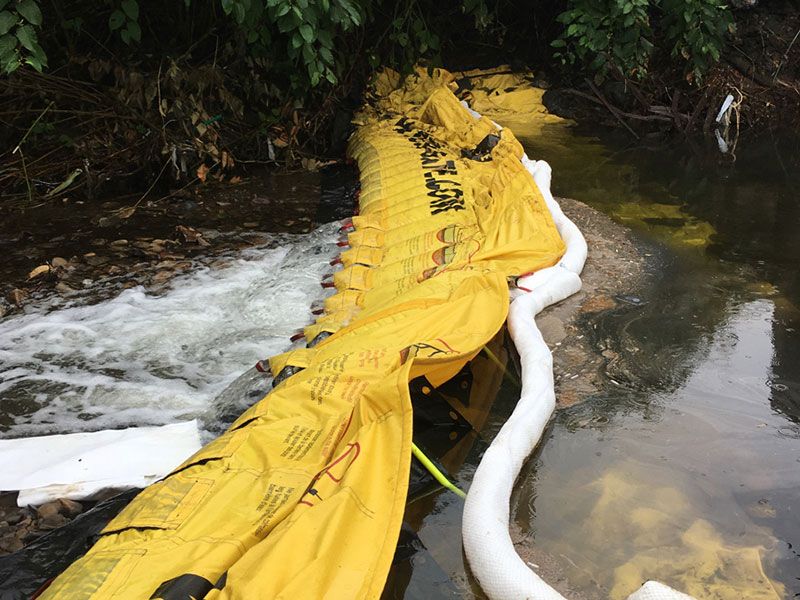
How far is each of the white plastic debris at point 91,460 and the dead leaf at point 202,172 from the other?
263 centimetres

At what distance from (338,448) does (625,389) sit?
1117 mm

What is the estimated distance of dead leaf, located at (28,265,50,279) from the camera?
3.41m

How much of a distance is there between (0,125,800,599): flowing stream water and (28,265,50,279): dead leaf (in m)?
0.34

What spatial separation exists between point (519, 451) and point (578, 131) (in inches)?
190

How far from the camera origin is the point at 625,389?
237 centimetres

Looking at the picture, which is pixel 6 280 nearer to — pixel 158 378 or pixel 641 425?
pixel 158 378

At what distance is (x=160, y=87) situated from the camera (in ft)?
14.9

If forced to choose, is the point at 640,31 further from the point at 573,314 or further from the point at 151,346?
the point at 151,346

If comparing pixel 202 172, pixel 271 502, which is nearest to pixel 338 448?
pixel 271 502

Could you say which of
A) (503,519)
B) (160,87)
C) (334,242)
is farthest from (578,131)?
(503,519)

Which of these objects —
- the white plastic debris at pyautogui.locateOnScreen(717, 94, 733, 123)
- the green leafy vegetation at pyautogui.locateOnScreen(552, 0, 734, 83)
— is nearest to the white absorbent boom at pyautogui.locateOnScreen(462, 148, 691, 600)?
the green leafy vegetation at pyautogui.locateOnScreen(552, 0, 734, 83)

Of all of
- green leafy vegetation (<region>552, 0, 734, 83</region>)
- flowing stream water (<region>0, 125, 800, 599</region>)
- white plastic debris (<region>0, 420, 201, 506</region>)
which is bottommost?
white plastic debris (<region>0, 420, 201, 506</region>)

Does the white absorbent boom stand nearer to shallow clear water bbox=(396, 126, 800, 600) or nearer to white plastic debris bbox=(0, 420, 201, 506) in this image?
shallow clear water bbox=(396, 126, 800, 600)

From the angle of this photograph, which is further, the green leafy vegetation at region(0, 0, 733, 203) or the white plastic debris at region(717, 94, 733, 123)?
the white plastic debris at region(717, 94, 733, 123)
